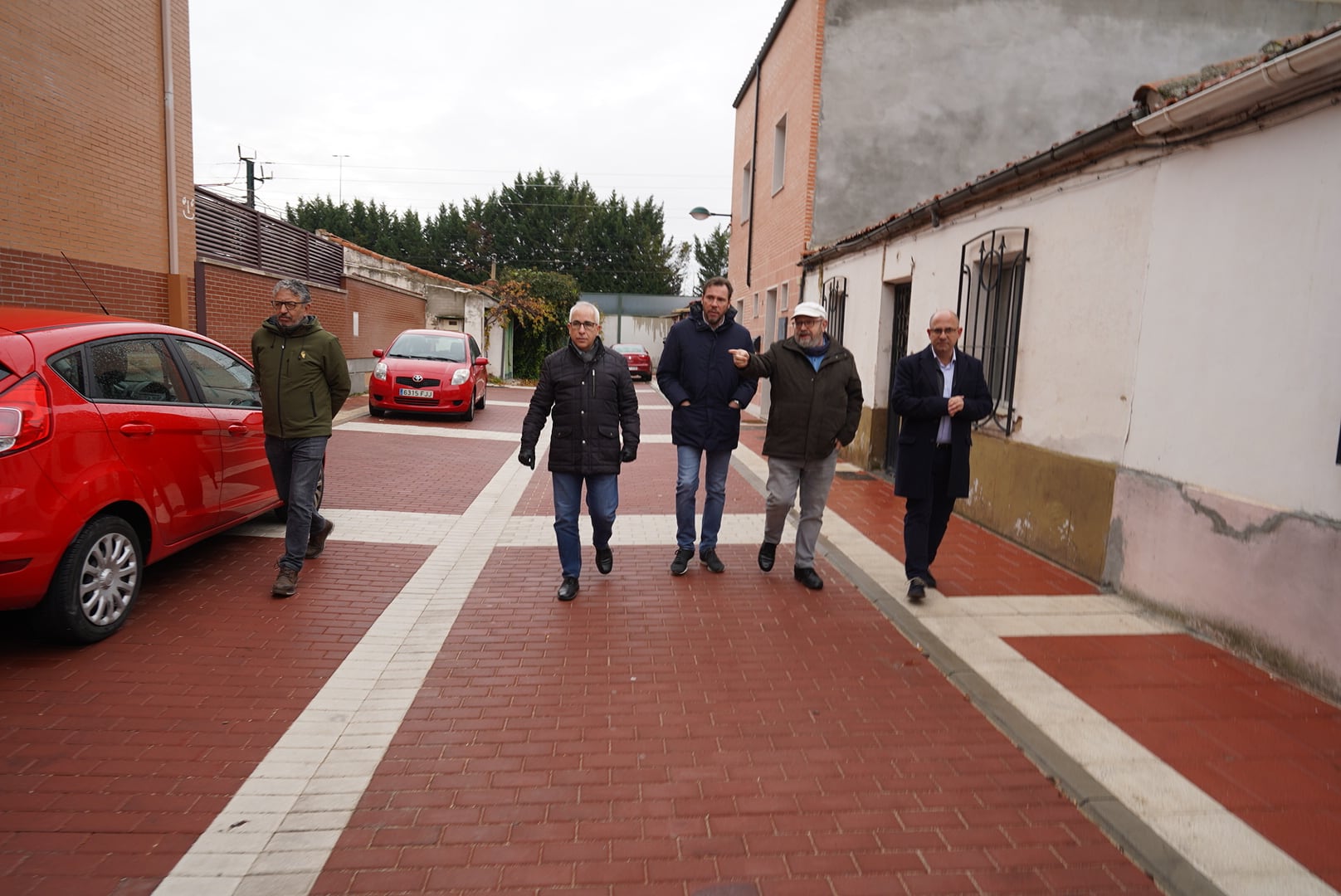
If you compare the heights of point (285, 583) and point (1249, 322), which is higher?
point (1249, 322)

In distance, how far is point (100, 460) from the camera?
4.29 meters

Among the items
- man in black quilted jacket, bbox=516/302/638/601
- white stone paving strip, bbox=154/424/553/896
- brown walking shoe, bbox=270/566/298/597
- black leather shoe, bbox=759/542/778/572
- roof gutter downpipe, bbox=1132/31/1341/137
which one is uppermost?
roof gutter downpipe, bbox=1132/31/1341/137

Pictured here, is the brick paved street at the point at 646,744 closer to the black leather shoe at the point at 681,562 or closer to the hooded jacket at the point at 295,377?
the black leather shoe at the point at 681,562

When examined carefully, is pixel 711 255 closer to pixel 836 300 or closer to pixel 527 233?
pixel 527 233

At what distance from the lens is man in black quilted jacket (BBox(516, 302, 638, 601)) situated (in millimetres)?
5391

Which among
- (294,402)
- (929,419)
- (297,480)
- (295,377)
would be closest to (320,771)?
(297,480)

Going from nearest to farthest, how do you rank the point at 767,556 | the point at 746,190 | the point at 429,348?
1. the point at 767,556
2. the point at 429,348
3. the point at 746,190

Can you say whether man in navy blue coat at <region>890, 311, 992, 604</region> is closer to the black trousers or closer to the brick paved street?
the black trousers

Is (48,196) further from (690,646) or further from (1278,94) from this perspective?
(1278,94)

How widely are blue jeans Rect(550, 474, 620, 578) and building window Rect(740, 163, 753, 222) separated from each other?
1686cm

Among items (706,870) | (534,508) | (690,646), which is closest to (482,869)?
(706,870)

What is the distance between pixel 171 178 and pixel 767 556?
1034 centimetres

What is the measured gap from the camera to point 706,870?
2699mm

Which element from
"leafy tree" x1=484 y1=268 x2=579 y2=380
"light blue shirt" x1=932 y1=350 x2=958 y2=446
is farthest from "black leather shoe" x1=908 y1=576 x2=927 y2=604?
"leafy tree" x1=484 y1=268 x2=579 y2=380
